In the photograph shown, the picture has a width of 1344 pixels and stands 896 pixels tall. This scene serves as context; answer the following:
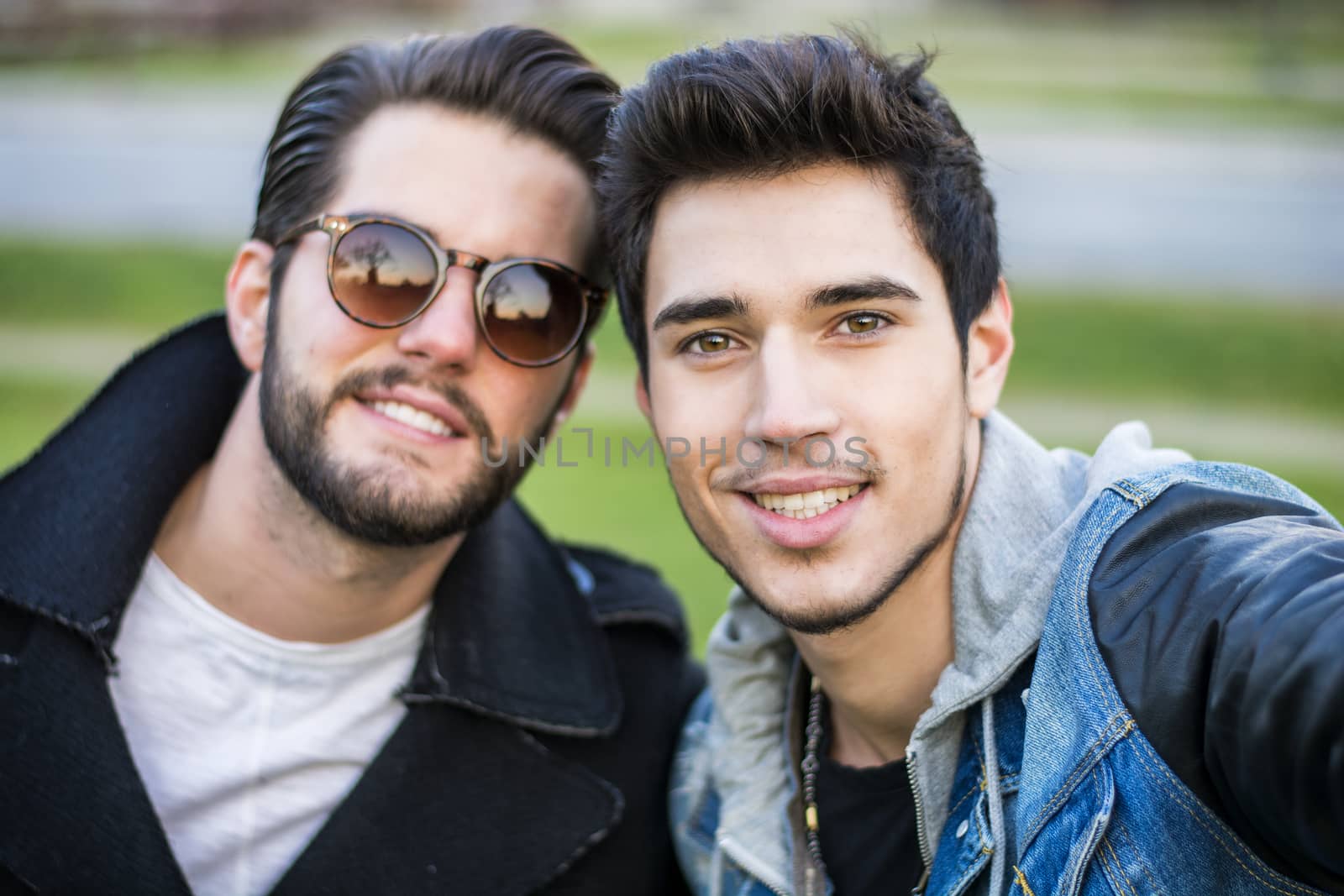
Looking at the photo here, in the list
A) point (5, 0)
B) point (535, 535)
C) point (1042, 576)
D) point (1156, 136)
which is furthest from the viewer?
point (5, 0)

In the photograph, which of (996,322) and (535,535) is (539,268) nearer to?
(535,535)

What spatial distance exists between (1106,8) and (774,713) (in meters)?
26.6

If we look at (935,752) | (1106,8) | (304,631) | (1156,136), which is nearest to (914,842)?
(935,752)

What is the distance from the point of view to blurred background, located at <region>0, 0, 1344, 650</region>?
25.3ft

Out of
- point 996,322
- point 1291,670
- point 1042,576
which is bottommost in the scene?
point 1042,576

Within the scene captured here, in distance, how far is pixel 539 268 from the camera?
9.33 feet

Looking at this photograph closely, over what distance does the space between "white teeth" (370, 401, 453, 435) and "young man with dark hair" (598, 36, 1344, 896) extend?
1.66 feet

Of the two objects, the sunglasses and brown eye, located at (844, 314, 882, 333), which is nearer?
brown eye, located at (844, 314, 882, 333)

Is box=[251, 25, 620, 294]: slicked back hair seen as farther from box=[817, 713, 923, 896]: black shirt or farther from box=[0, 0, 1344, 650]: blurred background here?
box=[817, 713, 923, 896]: black shirt

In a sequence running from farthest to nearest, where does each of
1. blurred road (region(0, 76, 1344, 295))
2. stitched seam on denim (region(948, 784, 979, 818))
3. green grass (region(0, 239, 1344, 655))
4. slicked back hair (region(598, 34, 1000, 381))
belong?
blurred road (region(0, 76, 1344, 295))
green grass (region(0, 239, 1344, 655))
slicked back hair (region(598, 34, 1000, 381))
stitched seam on denim (region(948, 784, 979, 818))

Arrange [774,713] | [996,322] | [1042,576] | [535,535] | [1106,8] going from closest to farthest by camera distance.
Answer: [1042,576]
[996,322]
[774,713]
[535,535]
[1106,8]

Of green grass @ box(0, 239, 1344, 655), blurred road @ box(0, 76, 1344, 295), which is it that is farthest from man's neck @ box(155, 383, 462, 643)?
blurred road @ box(0, 76, 1344, 295)

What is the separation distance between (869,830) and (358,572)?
1326 millimetres

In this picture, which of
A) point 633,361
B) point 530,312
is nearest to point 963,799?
point 530,312
